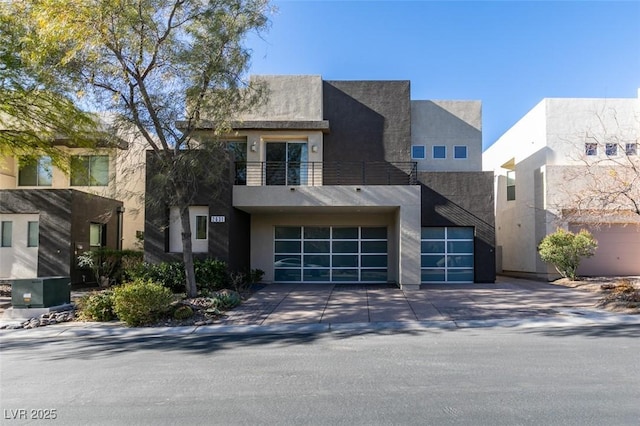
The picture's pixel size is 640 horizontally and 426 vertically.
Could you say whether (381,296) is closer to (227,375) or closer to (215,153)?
(215,153)

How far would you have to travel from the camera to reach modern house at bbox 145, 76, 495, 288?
19234 mm

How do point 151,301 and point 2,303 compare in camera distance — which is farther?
point 2,303

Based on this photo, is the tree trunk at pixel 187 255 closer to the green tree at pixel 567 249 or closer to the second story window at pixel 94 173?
the second story window at pixel 94 173

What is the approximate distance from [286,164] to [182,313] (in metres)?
9.66

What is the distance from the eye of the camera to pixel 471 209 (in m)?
19.2

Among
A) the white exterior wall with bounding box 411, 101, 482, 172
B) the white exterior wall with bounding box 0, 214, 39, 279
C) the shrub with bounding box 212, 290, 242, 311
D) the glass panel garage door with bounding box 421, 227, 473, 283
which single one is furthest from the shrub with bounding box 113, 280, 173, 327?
the white exterior wall with bounding box 411, 101, 482, 172

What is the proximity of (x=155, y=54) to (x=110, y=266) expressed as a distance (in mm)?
8809

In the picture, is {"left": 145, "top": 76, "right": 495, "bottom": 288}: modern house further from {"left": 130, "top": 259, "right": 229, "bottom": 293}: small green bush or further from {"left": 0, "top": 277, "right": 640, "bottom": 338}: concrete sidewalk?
{"left": 0, "top": 277, "right": 640, "bottom": 338}: concrete sidewalk

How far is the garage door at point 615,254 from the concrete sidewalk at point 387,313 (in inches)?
230

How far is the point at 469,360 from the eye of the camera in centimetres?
729

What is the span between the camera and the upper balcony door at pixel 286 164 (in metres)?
19.7

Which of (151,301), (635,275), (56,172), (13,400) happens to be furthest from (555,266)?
(56,172)

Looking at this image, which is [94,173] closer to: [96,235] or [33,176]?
[33,176]

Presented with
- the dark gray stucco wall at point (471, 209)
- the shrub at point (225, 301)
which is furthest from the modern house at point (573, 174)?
the shrub at point (225, 301)
